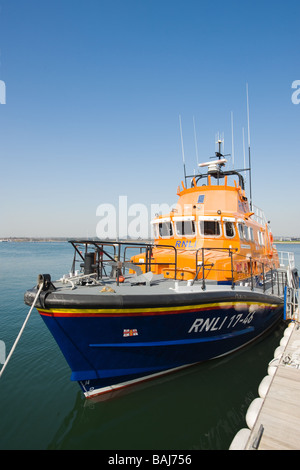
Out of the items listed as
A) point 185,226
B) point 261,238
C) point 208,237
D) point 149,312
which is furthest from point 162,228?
point 261,238

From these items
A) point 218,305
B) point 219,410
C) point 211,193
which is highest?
point 211,193

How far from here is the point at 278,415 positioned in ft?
11.8

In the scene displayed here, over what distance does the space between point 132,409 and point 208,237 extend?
4.57 meters

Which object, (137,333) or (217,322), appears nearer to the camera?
(137,333)

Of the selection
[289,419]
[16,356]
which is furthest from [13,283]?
[289,419]

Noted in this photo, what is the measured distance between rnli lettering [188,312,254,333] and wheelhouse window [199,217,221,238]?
2323 mm

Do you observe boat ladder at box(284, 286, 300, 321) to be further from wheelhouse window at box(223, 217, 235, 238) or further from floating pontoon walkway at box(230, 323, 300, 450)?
floating pontoon walkway at box(230, 323, 300, 450)

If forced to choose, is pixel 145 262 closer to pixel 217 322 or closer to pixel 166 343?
pixel 166 343

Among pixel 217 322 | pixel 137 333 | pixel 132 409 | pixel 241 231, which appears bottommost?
pixel 132 409

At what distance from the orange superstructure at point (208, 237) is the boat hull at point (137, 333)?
44.8 inches
